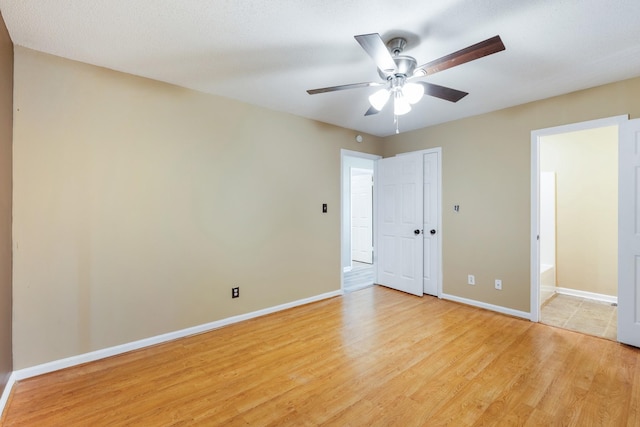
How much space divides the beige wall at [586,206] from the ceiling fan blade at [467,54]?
3.20 metres

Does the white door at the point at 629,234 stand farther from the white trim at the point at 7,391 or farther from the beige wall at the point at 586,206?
the white trim at the point at 7,391

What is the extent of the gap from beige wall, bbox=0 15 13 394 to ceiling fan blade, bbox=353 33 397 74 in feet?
7.41

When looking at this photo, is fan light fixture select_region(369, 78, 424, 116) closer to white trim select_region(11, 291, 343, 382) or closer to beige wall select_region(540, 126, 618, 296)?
white trim select_region(11, 291, 343, 382)

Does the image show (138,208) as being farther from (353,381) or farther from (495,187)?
(495,187)

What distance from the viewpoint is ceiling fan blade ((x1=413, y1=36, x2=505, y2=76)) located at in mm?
1496

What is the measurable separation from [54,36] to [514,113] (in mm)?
4329

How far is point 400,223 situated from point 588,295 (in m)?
2.70

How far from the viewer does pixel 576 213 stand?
4.14m

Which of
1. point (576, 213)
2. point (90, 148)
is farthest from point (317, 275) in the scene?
point (576, 213)

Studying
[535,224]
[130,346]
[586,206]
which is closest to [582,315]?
[535,224]

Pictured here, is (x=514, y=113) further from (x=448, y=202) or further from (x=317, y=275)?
(x=317, y=275)

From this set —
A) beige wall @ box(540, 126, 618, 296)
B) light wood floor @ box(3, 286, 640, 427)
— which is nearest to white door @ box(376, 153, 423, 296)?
light wood floor @ box(3, 286, 640, 427)

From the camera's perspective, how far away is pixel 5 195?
6.41ft

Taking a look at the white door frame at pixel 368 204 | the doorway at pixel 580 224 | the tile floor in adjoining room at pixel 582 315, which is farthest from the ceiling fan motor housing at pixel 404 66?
the white door frame at pixel 368 204
